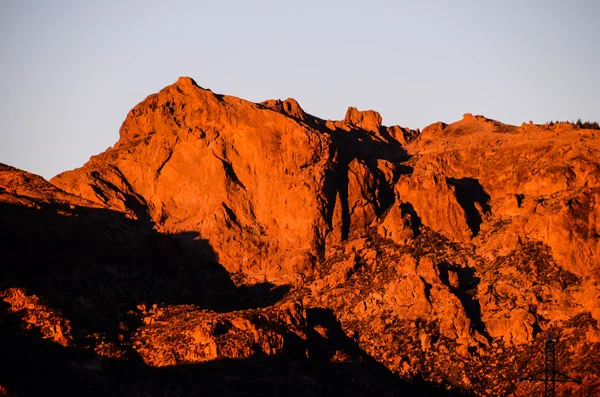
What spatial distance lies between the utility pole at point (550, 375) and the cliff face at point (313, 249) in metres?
0.92

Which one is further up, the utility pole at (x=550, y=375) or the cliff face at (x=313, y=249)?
the cliff face at (x=313, y=249)

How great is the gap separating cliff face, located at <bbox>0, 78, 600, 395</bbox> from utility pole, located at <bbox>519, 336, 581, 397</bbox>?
3.02 ft

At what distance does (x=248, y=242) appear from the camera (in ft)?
510

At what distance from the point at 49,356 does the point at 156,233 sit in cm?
2509

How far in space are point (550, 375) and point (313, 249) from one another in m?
31.0

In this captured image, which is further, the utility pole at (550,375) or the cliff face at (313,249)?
the cliff face at (313,249)

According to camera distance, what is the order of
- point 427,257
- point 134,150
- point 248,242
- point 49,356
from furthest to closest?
point 134,150 → point 248,242 → point 427,257 → point 49,356

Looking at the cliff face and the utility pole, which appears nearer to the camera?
the utility pole

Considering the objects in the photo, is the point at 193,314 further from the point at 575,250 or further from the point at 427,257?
the point at 575,250

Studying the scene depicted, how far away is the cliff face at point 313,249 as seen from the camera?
134m

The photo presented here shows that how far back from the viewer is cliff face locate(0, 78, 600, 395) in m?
134

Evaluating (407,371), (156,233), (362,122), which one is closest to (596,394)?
(407,371)

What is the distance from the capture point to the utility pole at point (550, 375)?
403 feet

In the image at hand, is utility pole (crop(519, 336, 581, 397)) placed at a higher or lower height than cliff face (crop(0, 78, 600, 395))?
lower
